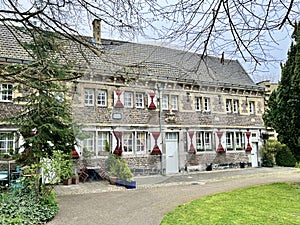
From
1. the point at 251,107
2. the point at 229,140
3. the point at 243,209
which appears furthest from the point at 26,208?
the point at 251,107

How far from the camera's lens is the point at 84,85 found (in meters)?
→ 8.53

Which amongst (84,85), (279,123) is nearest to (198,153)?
(279,123)

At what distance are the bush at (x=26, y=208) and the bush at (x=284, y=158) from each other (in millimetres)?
14362

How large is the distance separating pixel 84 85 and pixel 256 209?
5890 millimetres

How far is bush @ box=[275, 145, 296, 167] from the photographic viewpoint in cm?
1645

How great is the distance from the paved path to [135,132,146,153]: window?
1427 millimetres

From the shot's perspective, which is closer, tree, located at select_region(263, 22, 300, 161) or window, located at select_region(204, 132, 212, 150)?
tree, located at select_region(263, 22, 300, 161)

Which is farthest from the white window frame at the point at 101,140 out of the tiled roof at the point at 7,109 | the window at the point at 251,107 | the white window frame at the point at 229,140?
the window at the point at 251,107

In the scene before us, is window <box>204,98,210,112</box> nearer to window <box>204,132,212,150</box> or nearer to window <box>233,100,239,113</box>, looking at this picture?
window <box>204,132,212,150</box>

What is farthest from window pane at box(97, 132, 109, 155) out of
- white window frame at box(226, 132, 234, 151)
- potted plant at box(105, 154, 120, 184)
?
white window frame at box(226, 132, 234, 151)

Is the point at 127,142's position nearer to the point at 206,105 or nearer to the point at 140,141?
the point at 140,141

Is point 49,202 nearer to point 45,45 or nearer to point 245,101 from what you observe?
point 45,45

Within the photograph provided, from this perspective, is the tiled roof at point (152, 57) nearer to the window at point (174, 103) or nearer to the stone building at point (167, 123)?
the stone building at point (167, 123)

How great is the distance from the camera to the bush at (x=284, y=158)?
16.5m
